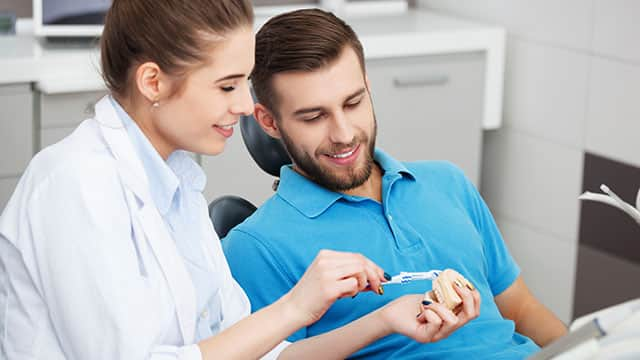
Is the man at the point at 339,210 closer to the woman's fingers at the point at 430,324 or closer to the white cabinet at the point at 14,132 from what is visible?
the woman's fingers at the point at 430,324

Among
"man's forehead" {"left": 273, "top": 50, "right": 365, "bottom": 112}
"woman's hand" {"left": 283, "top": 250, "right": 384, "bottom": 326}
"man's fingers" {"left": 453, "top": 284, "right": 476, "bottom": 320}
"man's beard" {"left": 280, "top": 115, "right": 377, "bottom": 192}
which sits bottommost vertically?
"man's fingers" {"left": 453, "top": 284, "right": 476, "bottom": 320}

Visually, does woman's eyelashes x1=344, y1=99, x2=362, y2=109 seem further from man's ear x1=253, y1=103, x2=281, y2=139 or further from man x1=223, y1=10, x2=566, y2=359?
man's ear x1=253, y1=103, x2=281, y2=139

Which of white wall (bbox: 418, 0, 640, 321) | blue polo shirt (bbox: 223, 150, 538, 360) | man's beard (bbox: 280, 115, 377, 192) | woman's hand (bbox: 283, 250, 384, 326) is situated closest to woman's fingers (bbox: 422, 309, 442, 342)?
woman's hand (bbox: 283, 250, 384, 326)

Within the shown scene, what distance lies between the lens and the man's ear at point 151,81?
1570mm

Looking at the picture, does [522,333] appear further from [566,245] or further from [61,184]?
[566,245]

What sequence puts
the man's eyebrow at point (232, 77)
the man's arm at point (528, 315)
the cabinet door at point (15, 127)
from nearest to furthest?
the man's eyebrow at point (232, 77), the man's arm at point (528, 315), the cabinet door at point (15, 127)

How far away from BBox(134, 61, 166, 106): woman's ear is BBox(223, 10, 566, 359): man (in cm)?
44

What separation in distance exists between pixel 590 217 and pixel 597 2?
645 mm

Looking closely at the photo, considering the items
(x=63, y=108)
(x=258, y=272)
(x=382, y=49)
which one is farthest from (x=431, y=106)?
(x=258, y=272)

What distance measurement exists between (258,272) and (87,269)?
0.49 metres

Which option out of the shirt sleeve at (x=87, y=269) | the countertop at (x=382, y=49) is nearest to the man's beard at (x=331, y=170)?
the shirt sleeve at (x=87, y=269)

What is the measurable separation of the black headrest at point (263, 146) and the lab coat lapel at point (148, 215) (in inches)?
22.5

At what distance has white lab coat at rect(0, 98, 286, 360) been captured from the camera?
4.88 feet

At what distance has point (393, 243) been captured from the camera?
2.01 meters
